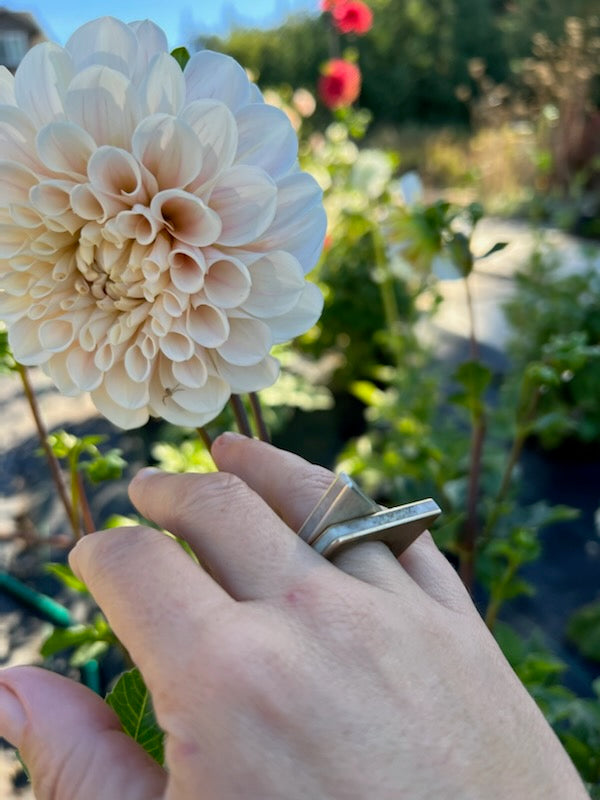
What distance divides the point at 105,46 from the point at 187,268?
131 mm

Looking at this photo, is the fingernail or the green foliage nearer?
the fingernail

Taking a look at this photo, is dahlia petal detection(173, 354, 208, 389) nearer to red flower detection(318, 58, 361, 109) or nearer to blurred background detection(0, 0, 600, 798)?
blurred background detection(0, 0, 600, 798)

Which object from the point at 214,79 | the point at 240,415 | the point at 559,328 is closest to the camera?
the point at 214,79

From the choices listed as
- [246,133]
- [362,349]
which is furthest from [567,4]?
[246,133]

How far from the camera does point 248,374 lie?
49 centimetres

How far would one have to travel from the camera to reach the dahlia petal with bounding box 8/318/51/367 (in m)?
0.48

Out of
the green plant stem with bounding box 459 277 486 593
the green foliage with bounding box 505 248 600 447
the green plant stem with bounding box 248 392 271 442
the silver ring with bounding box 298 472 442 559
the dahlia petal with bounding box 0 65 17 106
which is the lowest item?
the green foliage with bounding box 505 248 600 447

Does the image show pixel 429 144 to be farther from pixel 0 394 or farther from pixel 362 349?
pixel 0 394

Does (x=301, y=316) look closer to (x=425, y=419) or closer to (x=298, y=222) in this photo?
(x=298, y=222)

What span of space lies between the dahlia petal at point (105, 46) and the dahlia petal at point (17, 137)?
4 centimetres

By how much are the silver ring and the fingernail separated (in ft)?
0.59

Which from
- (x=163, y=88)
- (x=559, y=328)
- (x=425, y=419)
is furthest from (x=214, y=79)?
(x=559, y=328)

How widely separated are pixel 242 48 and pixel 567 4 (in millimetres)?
4587

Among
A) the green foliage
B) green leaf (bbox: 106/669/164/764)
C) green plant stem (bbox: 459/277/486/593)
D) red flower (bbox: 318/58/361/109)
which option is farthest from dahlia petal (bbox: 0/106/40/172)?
red flower (bbox: 318/58/361/109)
